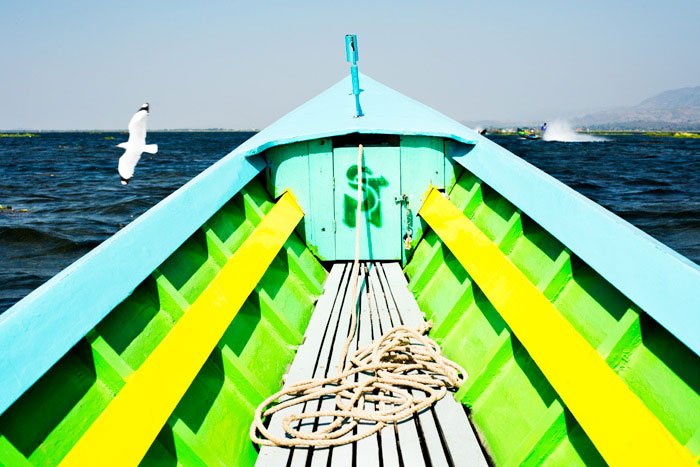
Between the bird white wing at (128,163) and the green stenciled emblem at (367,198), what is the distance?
194 cm

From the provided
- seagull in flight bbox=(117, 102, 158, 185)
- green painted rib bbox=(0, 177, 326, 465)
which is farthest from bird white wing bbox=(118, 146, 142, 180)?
green painted rib bbox=(0, 177, 326, 465)

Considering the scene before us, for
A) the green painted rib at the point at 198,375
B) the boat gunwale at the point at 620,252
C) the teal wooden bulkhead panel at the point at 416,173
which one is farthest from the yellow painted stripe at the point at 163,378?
the teal wooden bulkhead panel at the point at 416,173

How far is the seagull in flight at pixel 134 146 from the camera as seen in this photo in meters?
3.03

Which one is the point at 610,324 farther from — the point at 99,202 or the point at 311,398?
the point at 99,202

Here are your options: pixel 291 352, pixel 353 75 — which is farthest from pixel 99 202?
pixel 291 352

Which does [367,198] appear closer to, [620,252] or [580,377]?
[620,252]

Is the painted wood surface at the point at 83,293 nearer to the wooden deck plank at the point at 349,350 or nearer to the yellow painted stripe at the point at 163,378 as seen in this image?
the yellow painted stripe at the point at 163,378

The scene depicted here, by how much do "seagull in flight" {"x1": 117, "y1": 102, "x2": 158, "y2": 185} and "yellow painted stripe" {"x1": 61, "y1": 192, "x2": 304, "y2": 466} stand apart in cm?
76

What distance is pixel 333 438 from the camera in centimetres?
229

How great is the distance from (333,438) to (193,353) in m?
0.69

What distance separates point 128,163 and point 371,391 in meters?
1.82

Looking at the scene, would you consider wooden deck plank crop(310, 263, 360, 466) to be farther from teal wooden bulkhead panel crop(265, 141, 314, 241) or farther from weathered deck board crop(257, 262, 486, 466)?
teal wooden bulkhead panel crop(265, 141, 314, 241)

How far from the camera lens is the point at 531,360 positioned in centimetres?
238

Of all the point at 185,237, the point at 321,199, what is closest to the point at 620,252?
the point at 185,237
